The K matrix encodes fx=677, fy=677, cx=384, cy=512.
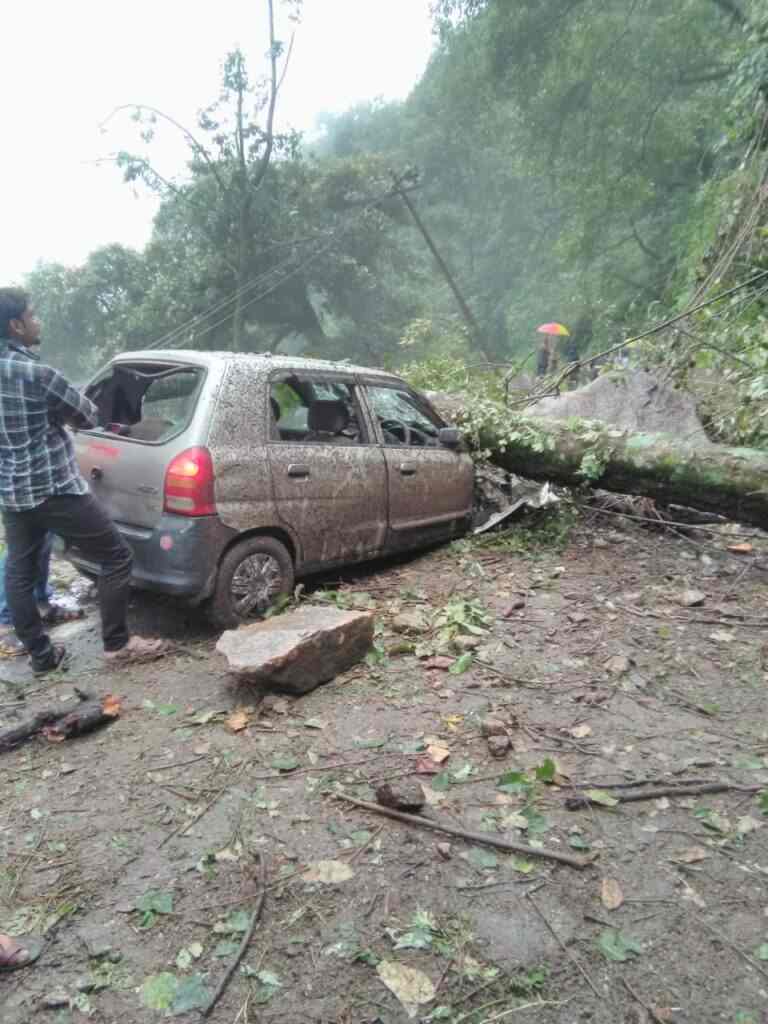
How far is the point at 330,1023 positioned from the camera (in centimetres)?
174

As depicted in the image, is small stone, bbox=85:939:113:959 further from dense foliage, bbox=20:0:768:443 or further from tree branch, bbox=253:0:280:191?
tree branch, bbox=253:0:280:191

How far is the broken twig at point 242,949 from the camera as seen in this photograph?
179 centimetres

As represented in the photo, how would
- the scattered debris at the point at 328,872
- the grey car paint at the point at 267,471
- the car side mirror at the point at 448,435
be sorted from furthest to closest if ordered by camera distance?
the car side mirror at the point at 448,435 → the grey car paint at the point at 267,471 → the scattered debris at the point at 328,872

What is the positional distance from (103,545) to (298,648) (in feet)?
3.95

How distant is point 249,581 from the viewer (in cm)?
397

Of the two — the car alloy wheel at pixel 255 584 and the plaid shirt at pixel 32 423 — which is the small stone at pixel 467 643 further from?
the plaid shirt at pixel 32 423

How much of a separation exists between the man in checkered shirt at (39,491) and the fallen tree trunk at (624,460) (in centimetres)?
359

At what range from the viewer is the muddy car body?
3.64 meters

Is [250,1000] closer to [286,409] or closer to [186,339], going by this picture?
[286,409]

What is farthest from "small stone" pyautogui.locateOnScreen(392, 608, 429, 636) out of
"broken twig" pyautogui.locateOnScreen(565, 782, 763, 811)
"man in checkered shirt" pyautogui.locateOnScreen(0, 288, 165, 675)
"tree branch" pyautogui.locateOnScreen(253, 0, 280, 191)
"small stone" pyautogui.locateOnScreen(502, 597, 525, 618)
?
"tree branch" pyautogui.locateOnScreen(253, 0, 280, 191)

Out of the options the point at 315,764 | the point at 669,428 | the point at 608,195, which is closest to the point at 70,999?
the point at 315,764

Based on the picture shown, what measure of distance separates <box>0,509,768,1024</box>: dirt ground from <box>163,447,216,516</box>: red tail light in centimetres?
86

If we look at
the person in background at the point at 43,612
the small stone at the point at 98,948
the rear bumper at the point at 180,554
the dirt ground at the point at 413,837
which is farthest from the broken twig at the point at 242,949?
the person in background at the point at 43,612

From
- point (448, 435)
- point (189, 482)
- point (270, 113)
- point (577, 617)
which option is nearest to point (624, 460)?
point (448, 435)
